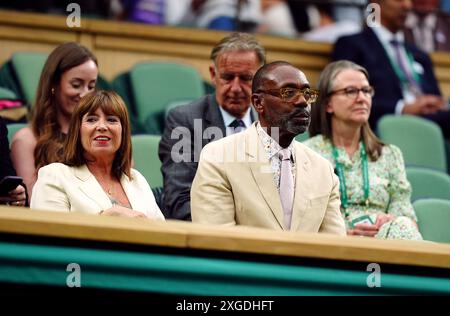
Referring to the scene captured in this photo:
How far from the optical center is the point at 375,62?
19.7 feet

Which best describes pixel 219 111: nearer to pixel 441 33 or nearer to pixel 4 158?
pixel 4 158

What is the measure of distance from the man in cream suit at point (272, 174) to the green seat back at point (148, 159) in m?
0.96

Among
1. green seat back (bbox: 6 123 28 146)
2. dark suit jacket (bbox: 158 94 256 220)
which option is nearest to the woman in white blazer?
dark suit jacket (bbox: 158 94 256 220)

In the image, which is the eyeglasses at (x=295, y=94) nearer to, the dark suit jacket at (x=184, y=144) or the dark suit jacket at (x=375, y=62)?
the dark suit jacket at (x=184, y=144)

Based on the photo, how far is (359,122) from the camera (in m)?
4.76

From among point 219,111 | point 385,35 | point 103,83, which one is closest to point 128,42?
point 103,83

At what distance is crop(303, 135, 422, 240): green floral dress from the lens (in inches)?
180

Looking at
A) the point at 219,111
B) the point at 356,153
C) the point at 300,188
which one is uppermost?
the point at 219,111

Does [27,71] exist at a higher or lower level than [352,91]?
higher

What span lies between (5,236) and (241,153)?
1173mm

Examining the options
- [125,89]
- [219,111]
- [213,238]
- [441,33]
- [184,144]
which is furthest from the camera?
[441,33]

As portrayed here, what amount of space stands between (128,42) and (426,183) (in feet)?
6.83

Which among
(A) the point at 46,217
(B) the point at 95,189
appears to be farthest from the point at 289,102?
(A) the point at 46,217

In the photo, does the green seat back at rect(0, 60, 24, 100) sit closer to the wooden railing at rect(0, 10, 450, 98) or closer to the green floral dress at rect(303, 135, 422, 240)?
the wooden railing at rect(0, 10, 450, 98)
